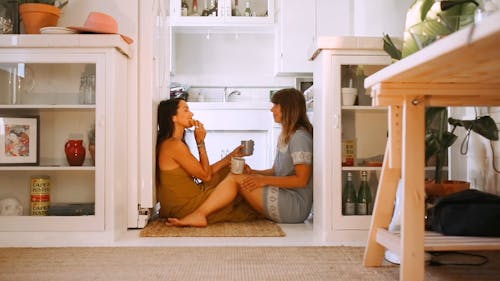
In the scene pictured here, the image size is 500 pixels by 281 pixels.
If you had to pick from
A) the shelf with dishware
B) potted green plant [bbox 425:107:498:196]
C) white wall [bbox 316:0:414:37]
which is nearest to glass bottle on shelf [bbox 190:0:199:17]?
the shelf with dishware

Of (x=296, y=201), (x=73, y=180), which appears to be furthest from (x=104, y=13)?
(x=296, y=201)

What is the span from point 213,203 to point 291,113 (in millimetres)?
705

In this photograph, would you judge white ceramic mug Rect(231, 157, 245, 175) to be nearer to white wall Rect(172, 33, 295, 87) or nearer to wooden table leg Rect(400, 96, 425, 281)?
wooden table leg Rect(400, 96, 425, 281)

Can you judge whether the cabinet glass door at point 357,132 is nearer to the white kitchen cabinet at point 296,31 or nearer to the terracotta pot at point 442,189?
the terracotta pot at point 442,189

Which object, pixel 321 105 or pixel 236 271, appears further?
pixel 321 105

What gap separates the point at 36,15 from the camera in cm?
270

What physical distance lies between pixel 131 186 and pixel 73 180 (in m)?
0.35

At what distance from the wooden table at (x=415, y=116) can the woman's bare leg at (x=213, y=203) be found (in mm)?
1230

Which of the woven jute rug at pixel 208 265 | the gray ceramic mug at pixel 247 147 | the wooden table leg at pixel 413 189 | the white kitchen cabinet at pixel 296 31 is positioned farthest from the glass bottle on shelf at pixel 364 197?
the white kitchen cabinet at pixel 296 31

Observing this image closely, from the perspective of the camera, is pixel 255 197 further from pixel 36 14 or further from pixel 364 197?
pixel 36 14

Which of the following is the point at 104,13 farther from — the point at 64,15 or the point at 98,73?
the point at 98,73

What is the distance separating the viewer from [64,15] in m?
2.90

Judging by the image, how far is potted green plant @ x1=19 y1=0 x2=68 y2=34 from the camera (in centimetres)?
269

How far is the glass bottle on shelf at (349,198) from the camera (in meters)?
2.60
